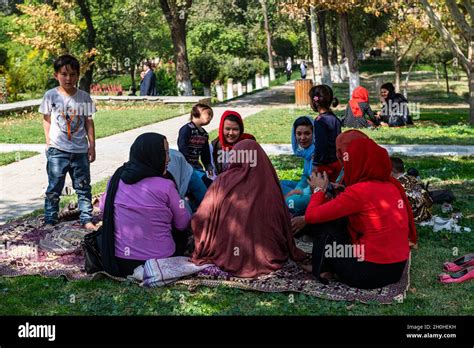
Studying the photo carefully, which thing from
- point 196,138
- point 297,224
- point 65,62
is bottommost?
point 297,224

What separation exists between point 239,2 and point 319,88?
4948 cm

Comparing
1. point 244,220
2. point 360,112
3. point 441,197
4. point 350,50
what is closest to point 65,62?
point 244,220

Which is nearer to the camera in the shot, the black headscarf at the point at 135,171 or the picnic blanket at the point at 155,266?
the picnic blanket at the point at 155,266

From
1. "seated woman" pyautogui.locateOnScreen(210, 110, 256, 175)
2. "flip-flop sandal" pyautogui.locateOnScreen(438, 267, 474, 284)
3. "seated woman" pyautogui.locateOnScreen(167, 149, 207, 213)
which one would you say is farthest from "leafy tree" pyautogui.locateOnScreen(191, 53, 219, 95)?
"flip-flop sandal" pyautogui.locateOnScreen(438, 267, 474, 284)

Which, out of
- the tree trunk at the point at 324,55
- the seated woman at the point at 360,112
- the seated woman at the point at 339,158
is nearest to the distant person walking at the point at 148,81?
the seated woman at the point at 360,112

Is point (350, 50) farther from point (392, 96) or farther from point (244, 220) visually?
point (244, 220)

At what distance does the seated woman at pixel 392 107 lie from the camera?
53.2 feet

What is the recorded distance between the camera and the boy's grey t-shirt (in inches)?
291

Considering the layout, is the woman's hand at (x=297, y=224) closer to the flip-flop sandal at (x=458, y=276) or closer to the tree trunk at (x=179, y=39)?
the flip-flop sandal at (x=458, y=276)

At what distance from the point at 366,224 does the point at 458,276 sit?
99 cm

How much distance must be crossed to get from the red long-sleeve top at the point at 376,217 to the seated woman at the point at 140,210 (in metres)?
1.36

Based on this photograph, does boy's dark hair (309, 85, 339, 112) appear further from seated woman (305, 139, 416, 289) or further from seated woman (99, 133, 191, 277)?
seated woman (99, 133, 191, 277)

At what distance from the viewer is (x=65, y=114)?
24.3 ft
